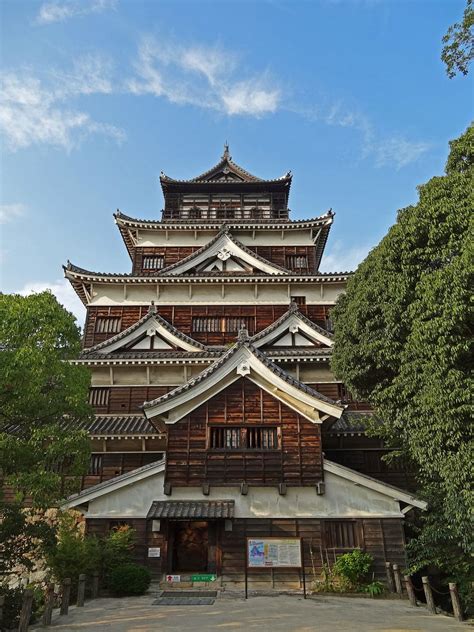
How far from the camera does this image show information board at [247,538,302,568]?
14930mm

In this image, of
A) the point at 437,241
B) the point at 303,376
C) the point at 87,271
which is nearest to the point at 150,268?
the point at 87,271

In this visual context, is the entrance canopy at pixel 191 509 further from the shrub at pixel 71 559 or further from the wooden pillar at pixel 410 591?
the wooden pillar at pixel 410 591

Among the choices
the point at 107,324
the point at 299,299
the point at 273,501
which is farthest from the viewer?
the point at 299,299

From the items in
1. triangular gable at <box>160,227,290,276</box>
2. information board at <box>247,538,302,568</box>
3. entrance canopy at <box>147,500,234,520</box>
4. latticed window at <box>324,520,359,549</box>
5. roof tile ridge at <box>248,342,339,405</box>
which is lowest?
information board at <box>247,538,302,568</box>

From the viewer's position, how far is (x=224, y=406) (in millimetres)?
16906

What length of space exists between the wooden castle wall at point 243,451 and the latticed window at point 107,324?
10612 millimetres

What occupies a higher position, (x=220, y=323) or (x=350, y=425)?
(x=220, y=323)

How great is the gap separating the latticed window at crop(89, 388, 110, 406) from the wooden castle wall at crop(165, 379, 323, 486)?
6956mm

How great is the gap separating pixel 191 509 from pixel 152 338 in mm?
10488

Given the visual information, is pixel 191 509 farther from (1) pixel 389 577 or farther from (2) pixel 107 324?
(2) pixel 107 324

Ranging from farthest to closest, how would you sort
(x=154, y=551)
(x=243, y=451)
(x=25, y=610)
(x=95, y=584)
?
(x=243, y=451)
(x=154, y=551)
(x=95, y=584)
(x=25, y=610)

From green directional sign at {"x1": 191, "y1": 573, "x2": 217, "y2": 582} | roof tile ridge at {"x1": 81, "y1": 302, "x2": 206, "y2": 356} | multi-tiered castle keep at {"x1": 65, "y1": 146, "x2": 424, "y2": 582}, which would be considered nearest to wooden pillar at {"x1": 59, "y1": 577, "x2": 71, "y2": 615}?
multi-tiered castle keep at {"x1": 65, "y1": 146, "x2": 424, "y2": 582}

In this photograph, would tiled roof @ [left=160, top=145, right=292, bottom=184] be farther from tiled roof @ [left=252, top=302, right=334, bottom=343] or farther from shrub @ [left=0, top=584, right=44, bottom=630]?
shrub @ [left=0, top=584, right=44, bottom=630]

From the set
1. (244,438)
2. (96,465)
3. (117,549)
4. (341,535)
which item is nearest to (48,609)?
(117,549)
